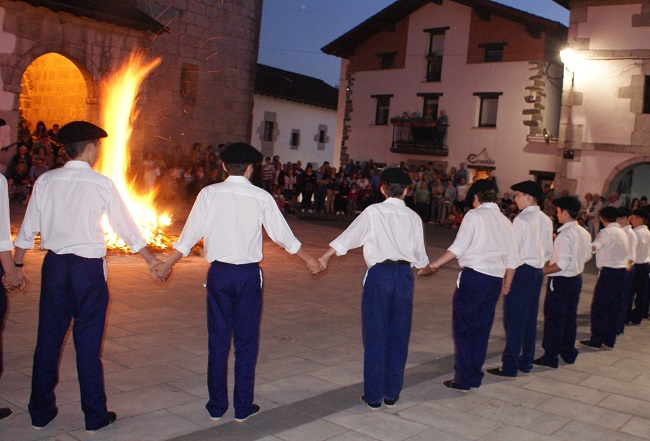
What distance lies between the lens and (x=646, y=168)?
26500 mm

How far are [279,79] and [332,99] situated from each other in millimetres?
4241

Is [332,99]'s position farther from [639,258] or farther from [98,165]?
[639,258]

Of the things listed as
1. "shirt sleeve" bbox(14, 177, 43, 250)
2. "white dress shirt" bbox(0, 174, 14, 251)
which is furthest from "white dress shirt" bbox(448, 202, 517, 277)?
"white dress shirt" bbox(0, 174, 14, 251)

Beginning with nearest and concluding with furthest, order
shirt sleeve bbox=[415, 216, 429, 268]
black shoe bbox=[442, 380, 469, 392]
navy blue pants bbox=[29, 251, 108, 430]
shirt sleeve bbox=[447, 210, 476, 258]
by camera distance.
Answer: navy blue pants bbox=[29, 251, 108, 430], shirt sleeve bbox=[415, 216, 429, 268], shirt sleeve bbox=[447, 210, 476, 258], black shoe bbox=[442, 380, 469, 392]

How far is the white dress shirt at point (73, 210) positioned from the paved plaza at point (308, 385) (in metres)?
1.21

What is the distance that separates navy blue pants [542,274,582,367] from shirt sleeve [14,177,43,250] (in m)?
5.02

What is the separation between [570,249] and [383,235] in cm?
267

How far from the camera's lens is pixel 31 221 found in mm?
4574

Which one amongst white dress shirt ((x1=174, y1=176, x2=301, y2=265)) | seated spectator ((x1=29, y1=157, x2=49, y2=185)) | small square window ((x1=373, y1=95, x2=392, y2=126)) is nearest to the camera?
white dress shirt ((x1=174, y1=176, x2=301, y2=265))

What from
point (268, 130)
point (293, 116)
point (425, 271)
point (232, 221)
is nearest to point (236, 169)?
point (232, 221)

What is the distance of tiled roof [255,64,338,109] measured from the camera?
37.6m

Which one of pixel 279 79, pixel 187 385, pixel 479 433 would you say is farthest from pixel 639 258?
pixel 279 79

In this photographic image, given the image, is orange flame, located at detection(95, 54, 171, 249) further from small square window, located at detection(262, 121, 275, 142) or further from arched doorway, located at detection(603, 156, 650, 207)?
small square window, located at detection(262, 121, 275, 142)

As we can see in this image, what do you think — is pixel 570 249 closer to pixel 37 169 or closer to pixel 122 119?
pixel 37 169
